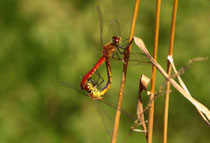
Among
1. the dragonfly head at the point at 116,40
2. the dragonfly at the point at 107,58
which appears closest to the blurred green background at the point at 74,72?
the dragonfly at the point at 107,58

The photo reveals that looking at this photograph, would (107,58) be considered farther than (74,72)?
No

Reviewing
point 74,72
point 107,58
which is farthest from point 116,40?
point 74,72

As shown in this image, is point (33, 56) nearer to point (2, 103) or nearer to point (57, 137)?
point (2, 103)

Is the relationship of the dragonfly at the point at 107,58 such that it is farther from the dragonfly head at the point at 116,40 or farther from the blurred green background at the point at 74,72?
the blurred green background at the point at 74,72

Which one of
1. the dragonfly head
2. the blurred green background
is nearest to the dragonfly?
the dragonfly head

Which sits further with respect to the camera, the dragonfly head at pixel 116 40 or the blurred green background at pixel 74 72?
the blurred green background at pixel 74 72

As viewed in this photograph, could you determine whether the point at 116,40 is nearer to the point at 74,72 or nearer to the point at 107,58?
the point at 107,58

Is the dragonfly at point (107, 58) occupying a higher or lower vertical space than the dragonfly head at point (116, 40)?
lower

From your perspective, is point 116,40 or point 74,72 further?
point 74,72

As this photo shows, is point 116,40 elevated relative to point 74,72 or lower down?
elevated
